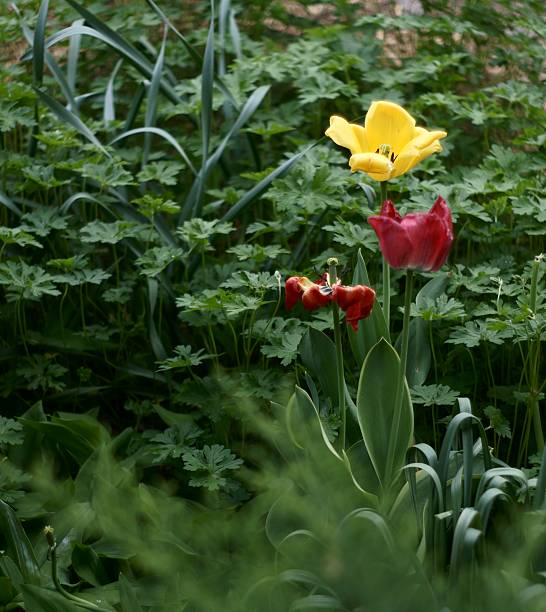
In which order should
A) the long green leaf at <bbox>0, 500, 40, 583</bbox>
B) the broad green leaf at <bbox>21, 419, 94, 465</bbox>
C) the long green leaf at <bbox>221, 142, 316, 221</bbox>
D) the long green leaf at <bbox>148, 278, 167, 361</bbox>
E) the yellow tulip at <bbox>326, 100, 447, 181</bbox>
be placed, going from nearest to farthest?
the yellow tulip at <bbox>326, 100, 447, 181</bbox>, the long green leaf at <bbox>0, 500, 40, 583</bbox>, the broad green leaf at <bbox>21, 419, 94, 465</bbox>, the long green leaf at <bbox>148, 278, 167, 361</bbox>, the long green leaf at <bbox>221, 142, 316, 221</bbox>

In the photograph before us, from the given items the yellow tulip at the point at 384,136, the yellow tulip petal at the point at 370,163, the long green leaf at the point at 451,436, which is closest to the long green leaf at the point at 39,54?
the yellow tulip at the point at 384,136

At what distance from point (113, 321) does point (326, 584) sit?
1.35 m

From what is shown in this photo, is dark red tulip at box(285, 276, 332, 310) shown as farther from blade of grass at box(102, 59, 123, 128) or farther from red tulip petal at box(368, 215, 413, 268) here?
blade of grass at box(102, 59, 123, 128)

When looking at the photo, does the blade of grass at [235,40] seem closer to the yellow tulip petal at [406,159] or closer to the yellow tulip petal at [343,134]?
the yellow tulip petal at [343,134]

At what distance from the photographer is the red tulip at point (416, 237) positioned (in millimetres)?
1520

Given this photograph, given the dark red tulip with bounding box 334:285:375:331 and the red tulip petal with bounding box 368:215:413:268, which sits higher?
the red tulip petal with bounding box 368:215:413:268

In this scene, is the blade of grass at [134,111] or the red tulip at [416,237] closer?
the red tulip at [416,237]

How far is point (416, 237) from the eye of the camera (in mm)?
1525

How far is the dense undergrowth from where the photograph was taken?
1643 millimetres

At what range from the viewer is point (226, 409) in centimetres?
221

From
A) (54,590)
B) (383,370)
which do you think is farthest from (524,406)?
(54,590)

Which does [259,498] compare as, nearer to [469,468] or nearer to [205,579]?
[205,579]

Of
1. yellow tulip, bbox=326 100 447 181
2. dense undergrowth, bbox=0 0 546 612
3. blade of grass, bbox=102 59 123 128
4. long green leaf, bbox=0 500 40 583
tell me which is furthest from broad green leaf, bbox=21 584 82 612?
blade of grass, bbox=102 59 123 128

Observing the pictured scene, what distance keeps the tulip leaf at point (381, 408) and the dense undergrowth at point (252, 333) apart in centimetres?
7
